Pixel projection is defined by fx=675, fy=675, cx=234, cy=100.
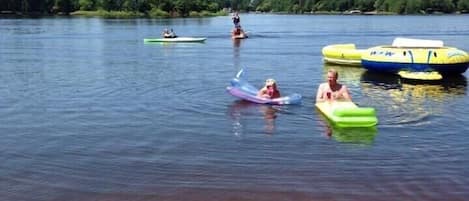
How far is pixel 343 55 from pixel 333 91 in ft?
40.7

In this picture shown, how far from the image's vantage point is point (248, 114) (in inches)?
604

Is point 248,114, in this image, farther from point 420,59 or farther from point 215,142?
point 420,59

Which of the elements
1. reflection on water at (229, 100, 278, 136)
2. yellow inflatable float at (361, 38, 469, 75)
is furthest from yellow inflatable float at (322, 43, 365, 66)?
reflection on water at (229, 100, 278, 136)

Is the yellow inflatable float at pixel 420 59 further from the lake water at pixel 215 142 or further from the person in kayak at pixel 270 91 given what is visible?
the person in kayak at pixel 270 91

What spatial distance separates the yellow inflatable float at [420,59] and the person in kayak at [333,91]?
24.1 feet

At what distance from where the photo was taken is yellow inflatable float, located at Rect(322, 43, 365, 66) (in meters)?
26.4

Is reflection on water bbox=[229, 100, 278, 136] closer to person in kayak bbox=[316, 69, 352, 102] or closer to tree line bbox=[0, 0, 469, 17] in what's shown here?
person in kayak bbox=[316, 69, 352, 102]

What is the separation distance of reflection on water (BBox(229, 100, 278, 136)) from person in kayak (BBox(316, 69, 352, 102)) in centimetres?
Result: 119

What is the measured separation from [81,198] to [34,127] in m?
5.42

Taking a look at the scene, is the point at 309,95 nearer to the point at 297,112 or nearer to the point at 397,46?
the point at 297,112

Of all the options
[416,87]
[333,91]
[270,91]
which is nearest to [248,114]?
[270,91]

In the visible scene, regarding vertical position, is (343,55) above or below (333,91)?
below

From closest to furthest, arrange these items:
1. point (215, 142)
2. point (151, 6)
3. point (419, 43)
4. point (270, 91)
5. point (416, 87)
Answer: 1. point (215, 142)
2. point (270, 91)
3. point (416, 87)
4. point (419, 43)
5. point (151, 6)

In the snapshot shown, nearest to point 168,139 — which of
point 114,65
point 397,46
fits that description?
point 397,46
